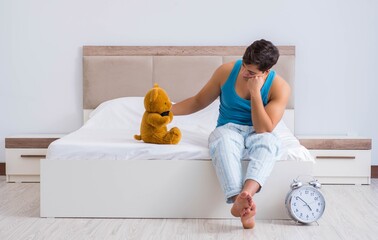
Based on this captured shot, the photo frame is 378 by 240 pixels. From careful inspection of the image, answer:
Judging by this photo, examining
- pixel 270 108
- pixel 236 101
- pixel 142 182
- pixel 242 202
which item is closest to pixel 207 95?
pixel 236 101

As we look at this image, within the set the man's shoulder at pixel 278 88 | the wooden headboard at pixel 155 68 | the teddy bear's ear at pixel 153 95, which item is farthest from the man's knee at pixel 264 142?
the wooden headboard at pixel 155 68

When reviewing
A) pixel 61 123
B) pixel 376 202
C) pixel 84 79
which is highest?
pixel 84 79

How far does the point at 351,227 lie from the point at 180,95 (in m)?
1.81

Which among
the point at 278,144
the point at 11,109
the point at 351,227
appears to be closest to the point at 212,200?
the point at 278,144

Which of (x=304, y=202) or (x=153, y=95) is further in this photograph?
(x=153, y=95)

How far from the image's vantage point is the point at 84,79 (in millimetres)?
4531

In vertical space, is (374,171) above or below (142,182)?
below

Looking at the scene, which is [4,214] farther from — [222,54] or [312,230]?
[222,54]

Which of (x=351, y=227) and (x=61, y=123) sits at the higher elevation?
(x=61, y=123)

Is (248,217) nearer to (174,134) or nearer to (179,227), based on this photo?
(179,227)

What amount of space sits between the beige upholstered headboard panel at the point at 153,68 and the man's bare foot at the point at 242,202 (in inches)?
67.7

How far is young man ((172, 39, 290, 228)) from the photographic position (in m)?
2.95

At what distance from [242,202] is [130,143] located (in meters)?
0.72

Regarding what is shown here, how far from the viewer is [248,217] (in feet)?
9.49
